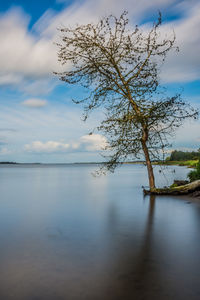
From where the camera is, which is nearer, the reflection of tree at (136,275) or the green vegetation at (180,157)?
the reflection of tree at (136,275)

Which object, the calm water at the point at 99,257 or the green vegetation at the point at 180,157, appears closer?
the calm water at the point at 99,257

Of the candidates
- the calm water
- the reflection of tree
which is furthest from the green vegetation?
the reflection of tree

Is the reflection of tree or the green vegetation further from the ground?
the green vegetation

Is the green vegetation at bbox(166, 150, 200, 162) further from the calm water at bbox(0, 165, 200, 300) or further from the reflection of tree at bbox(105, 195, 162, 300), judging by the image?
the reflection of tree at bbox(105, 195, 162, 300)

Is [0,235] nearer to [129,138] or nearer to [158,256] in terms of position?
[158,256]

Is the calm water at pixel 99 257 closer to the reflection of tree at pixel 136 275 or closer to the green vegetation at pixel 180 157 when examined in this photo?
the reflection of tree at pixel 136 275

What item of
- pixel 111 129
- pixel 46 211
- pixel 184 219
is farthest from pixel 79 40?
pixel 184 219

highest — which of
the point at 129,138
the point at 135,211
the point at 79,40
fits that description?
the point at 79,40

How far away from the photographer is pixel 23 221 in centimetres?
883

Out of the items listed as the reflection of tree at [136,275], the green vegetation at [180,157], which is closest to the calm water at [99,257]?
the reflection of tree at [136,275]

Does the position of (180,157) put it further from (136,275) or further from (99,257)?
(136,275)

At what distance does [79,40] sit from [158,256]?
40.5ft

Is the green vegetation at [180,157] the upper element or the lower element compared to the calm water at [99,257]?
upper

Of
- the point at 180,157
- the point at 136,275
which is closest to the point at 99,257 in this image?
the point at 136,275
